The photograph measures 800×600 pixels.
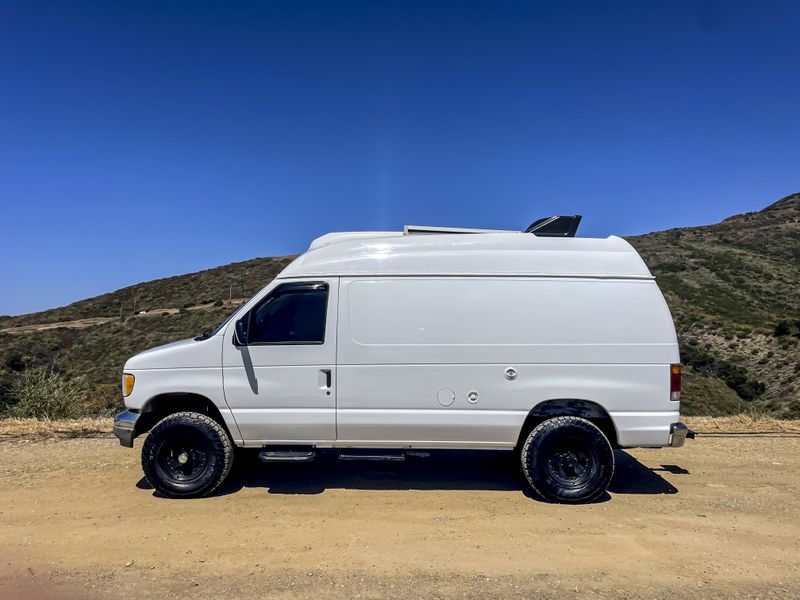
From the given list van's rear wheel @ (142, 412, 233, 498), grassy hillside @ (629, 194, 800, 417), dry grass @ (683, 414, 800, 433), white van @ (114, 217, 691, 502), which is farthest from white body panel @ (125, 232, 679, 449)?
grassy hillside @ (629, 194, 800, 417)

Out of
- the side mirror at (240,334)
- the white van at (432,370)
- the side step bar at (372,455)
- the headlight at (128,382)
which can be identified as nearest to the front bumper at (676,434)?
the white van at (432,370)

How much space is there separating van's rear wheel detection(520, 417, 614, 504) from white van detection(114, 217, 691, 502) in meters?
0.01

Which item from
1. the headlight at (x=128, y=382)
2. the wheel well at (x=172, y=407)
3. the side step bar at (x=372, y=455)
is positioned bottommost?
the side step bar at (x=372, y=455)

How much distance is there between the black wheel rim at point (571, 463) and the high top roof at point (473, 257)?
67.6 inches

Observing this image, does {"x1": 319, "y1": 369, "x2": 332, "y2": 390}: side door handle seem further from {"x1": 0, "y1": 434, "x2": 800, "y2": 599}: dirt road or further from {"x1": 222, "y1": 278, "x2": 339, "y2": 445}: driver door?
{"x1": 0, "y1": 434, "x2": 800, "y2": 599}: dirt road

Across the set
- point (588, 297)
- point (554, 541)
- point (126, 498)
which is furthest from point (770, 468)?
point (126, 498)

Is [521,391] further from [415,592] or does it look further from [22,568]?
[22,568]

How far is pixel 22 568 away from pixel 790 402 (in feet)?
75.7

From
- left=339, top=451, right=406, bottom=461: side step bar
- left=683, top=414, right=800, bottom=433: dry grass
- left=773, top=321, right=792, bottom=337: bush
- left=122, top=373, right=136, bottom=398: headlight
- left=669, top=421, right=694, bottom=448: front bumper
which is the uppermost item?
left=773, top=321, right=792, bottom=337: bush

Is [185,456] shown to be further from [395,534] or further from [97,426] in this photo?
[97,426]

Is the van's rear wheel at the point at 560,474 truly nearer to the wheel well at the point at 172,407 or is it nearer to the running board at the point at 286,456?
the running board at the point at 286,456

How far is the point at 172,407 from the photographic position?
601 centimetres

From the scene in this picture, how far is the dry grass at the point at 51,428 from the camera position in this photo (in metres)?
8.23

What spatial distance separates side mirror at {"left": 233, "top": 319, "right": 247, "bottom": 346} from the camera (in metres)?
5.71
